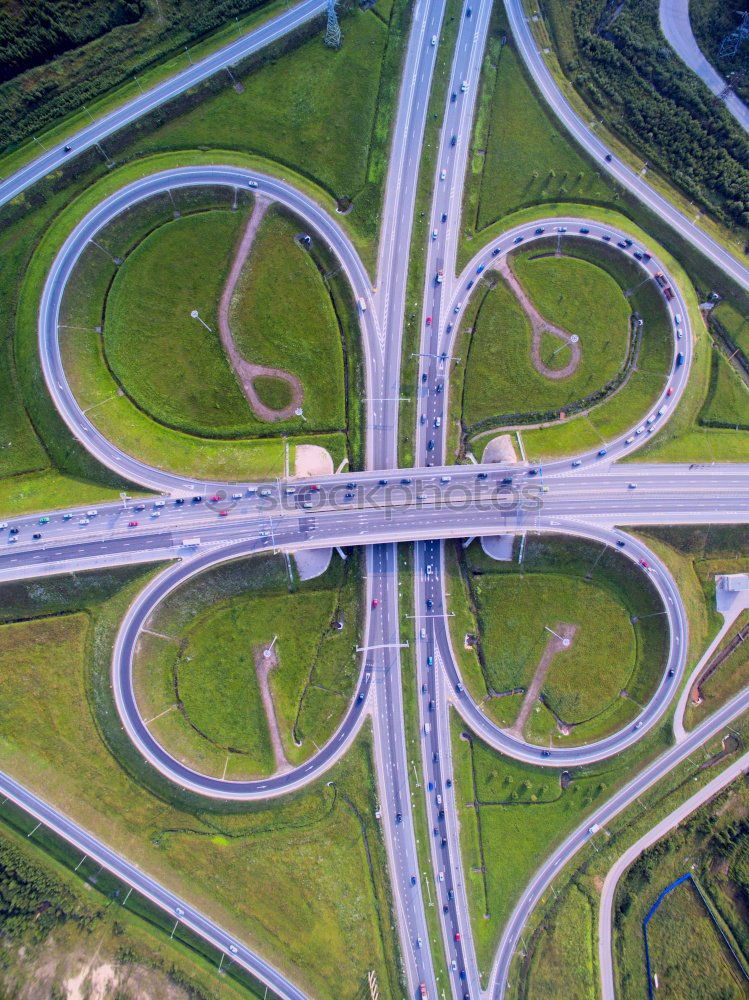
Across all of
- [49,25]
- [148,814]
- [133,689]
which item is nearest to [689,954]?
[148,814]

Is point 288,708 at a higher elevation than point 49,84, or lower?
lower

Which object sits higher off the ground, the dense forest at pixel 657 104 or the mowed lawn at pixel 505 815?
the dense forest at pixel 657 104

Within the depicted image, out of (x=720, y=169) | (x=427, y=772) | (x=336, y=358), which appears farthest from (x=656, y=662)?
(x=720, y=169)

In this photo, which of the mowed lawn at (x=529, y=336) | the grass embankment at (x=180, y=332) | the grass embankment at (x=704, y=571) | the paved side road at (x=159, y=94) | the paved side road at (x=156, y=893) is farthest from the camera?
the mowed lawn at (x=529, y=336)

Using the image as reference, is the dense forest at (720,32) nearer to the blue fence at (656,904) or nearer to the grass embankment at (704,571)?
the grass embankment at (704,571)

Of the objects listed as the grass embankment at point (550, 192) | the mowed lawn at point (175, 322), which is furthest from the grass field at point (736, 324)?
the mowed lawn at point (175, 322)

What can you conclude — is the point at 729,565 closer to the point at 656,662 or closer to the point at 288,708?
the point at 656,662

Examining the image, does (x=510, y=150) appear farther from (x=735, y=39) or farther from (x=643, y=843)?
(x=643, y=843)
